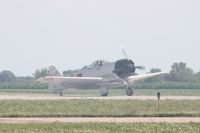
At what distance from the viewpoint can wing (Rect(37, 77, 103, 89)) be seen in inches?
2419

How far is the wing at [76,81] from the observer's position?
61438mm

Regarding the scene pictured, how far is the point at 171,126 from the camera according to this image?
2573 cm

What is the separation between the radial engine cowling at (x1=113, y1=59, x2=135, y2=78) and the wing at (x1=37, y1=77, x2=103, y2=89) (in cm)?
205

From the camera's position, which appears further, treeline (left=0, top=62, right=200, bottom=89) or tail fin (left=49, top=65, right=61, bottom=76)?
treeline (left=0, top=62, right=200, bottom=89)

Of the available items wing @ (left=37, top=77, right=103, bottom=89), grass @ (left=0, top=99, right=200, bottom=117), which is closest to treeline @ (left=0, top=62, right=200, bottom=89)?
wing @ (left=37, top=77, right=103, bottom=89)

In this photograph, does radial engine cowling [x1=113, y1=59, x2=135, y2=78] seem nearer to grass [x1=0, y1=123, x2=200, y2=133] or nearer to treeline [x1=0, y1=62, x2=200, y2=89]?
treeline [x1=0, y1=62, x2=200, y2=89]

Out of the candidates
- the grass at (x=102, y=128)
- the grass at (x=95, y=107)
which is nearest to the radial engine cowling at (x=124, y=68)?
the grass at (x=95, y=107)

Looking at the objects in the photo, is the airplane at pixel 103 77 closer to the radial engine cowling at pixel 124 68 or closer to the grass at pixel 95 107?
the radial engine cowling at pixel 124 68

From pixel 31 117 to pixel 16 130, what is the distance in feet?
25.4

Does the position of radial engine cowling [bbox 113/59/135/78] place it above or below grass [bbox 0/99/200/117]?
above

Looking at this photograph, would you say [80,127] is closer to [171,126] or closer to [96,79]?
[171,126]

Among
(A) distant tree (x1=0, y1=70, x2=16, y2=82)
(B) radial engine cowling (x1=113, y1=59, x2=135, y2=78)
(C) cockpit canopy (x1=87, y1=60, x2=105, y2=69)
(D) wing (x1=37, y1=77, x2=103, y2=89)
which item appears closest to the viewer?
(B) radial engine cowling (x1=113, y1=59, x2=135, y2=78)

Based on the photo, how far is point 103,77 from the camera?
62.2 m

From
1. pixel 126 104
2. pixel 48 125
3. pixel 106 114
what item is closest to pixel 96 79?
pixel 126 104
